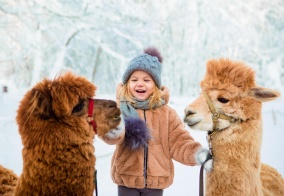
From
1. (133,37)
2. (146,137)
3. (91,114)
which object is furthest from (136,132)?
(133,37)

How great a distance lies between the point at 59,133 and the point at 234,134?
2.91 ft

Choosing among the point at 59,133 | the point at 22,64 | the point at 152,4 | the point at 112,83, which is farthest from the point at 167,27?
the point at 59,133

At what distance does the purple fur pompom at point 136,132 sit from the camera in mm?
1939

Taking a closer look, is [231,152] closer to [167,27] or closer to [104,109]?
[104,109]

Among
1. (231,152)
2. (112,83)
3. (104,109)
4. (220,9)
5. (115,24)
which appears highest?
(220,9)

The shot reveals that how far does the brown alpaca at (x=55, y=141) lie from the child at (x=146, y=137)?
47cm

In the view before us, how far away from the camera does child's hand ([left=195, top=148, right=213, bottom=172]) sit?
5.66ft

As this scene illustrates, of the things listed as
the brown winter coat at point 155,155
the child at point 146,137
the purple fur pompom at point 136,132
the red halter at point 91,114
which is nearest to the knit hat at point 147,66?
the child at point 146,137

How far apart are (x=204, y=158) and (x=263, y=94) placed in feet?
1.48

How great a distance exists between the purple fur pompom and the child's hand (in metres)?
0.33

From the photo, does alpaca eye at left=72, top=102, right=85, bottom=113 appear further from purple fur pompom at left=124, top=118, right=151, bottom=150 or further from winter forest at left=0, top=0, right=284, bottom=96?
winter forest at left=0, top=0, right=284, bottom=96

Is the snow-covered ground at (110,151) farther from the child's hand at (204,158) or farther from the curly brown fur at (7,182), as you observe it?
the child's hand at (204,158)

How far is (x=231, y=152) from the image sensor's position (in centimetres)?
169

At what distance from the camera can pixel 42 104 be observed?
1.45 m
